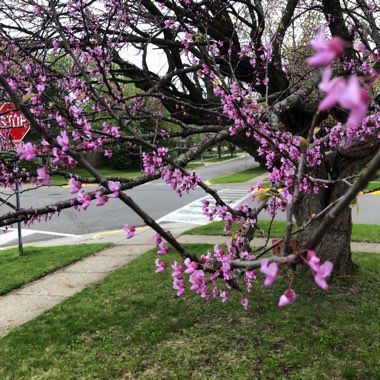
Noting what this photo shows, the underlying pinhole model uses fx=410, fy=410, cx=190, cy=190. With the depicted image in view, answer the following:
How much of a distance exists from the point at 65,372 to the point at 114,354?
548 millimetres

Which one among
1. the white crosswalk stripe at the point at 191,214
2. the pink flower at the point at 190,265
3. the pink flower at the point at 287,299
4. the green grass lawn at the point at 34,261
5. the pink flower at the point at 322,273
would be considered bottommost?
the white crosswalk stripe at the point at 191,214

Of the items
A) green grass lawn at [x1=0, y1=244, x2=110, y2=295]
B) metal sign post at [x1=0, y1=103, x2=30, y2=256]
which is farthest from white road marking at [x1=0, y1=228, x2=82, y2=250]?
metal sign post at [x1=0, y1=103, x2=30, y2=256]

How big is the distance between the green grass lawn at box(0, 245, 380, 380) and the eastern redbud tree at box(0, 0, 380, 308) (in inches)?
29.0

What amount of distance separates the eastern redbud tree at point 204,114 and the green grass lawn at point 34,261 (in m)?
2.72

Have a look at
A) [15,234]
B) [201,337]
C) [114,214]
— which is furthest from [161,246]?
[114,214]

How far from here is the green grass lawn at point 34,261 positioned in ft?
24.3

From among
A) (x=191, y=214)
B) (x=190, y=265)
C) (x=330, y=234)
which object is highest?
(x=190, y=265)

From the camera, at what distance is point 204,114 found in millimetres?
6371

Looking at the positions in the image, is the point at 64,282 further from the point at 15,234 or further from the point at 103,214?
the point at 103,214

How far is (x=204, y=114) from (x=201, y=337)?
3299 millimetres

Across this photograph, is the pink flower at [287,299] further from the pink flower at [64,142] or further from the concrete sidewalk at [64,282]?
the concrete sidewalk at [64,282]

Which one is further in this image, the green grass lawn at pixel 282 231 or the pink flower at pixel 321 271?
the green grass lawn at pixel 282 231

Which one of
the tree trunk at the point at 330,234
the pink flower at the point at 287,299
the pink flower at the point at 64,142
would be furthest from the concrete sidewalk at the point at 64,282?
the pink flower at the point at 287,299

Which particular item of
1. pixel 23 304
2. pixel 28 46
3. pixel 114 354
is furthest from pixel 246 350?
pixel 28 46
